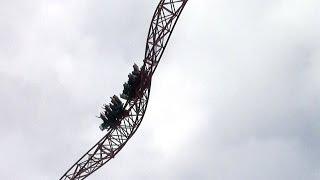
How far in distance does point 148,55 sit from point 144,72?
5.15 ft

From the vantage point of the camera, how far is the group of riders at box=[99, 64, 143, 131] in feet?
152

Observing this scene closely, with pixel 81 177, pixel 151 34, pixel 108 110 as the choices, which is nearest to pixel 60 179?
pixel 81 177

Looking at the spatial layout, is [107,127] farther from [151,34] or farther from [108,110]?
[151,34]

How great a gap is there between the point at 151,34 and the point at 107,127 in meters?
9.30

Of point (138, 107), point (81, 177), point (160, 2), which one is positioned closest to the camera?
point (160, 2)

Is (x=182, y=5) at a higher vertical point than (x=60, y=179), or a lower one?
higher

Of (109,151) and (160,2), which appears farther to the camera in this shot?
(109,151)

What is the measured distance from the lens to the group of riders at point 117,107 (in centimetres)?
4634

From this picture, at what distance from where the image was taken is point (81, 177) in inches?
2028

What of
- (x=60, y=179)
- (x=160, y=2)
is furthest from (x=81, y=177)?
(x=160, y=2)

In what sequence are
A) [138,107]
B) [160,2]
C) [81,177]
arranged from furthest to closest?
[81,177] < [138,107] < [160,2]

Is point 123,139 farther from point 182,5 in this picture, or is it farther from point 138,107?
point 182,5

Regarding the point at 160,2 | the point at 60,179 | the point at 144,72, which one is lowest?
the point at 60,179

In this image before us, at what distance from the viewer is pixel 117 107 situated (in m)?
47.7
